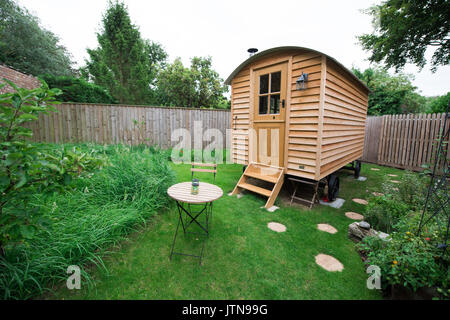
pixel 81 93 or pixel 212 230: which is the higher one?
pixel 81 93

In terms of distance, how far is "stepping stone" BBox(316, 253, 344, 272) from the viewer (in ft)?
6.79

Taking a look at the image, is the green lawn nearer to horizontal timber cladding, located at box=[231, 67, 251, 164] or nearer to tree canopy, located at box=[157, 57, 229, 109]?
horizontal timber cladding, located at box=[231, 67, 251, 164]

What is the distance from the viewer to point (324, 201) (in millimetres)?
3953

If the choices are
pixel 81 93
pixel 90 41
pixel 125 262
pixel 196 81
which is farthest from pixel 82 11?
pixel 125 262

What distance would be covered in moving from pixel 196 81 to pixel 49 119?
30.0 ft

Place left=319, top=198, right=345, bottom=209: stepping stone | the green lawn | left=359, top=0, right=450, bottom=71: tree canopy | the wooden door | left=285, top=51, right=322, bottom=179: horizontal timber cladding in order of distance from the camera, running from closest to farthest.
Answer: the green lawn, left=285, top=51, right=322, bottom=179: horizontal timber cladding, left=319, top=198, right=345, bottom=209: stepping stone, the wooden door, left=359, top=0, right=450, bottom=71: tree canopy

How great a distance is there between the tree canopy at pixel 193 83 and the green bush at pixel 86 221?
10714mm

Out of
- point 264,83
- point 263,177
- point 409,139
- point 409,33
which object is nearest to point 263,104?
point 264,83

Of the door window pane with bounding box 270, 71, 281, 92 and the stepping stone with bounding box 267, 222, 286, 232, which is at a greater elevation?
the door window pane with bounding box 270, 71, 281, 92

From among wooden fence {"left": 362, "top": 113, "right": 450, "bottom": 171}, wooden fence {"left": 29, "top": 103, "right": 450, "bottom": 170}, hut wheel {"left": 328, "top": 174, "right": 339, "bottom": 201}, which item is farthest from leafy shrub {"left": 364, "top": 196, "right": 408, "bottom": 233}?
wooden fence {"left": 29, "top": 103, "right": 450, "bottom": 170}

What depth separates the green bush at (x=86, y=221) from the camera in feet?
5.22

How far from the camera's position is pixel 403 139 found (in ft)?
22.4

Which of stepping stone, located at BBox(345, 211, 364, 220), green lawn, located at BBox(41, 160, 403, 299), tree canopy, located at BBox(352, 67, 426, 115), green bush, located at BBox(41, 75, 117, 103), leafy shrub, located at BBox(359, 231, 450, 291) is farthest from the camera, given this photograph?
tree canopy, located at BBox(352, 67, 426, 115)
